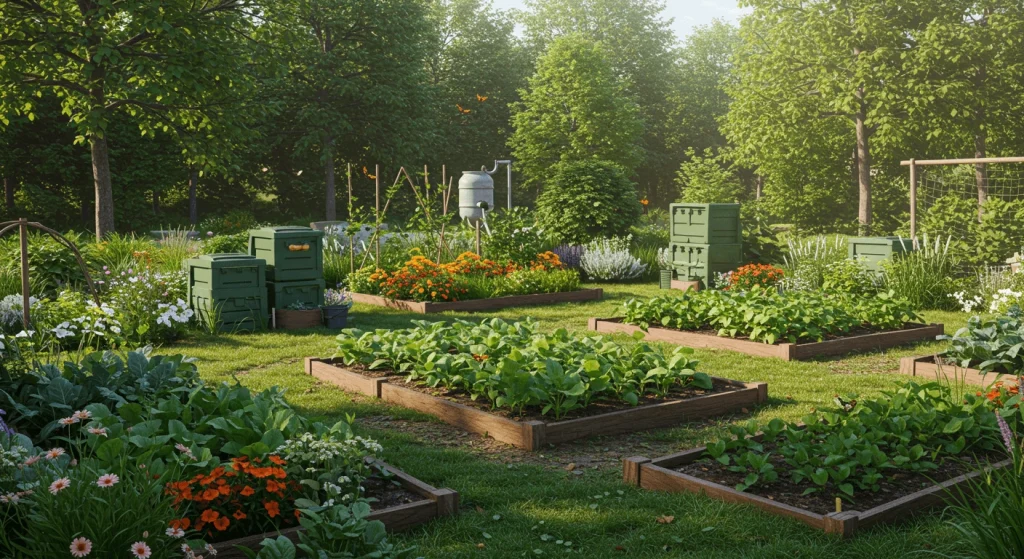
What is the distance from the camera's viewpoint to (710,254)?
520 inches

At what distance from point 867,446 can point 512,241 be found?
31.2 ft

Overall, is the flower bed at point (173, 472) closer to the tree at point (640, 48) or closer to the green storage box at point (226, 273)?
the green storage box at point (226, 273)

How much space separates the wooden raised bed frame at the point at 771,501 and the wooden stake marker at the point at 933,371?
2.46 m

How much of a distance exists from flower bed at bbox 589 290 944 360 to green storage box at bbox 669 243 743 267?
12.3 ft

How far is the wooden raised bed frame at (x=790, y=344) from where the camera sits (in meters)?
7.86

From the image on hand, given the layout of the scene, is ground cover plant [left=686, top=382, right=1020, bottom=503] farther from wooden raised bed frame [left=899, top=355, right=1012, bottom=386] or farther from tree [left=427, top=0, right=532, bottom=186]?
tree [left=427, top=0, right=532, bottom=186]

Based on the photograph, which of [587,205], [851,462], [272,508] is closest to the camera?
[272,508]

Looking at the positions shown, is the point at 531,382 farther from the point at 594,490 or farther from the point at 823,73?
the point at 823,73

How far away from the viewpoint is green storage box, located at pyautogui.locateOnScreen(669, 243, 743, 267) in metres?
13.2

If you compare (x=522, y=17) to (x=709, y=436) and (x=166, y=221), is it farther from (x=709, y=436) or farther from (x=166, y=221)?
(x=709, y=436)

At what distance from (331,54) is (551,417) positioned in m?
26.3

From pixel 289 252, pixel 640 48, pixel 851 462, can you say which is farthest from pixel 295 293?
pixel 640 48

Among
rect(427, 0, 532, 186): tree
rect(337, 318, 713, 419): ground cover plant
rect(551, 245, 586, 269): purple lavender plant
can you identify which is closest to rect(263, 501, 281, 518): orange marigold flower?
rect(337, 318, 713, 419): ground cover plant

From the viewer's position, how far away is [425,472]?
4723 millimetres
